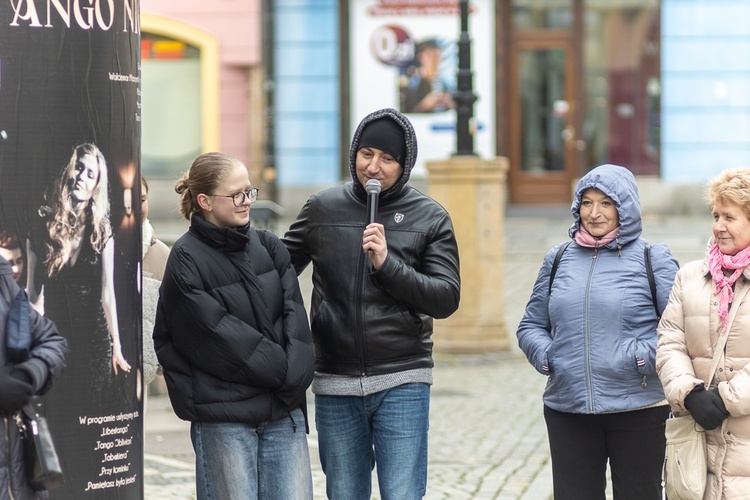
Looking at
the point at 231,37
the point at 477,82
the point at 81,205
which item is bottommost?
the point at 81,205

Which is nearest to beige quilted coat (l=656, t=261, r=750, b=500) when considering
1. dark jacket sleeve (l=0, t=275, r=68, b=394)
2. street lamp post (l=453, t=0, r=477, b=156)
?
dark jacket sleeve (l=0, t=275, r=68, b=394)

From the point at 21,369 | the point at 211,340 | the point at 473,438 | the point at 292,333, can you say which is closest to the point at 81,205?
the point at 211,340

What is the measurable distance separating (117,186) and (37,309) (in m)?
0.50

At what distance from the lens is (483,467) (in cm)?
786

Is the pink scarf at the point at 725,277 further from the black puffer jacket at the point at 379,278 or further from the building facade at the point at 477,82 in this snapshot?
the building facade at the point at 477,82

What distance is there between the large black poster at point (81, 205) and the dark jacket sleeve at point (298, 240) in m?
0.67

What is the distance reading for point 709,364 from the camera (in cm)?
474

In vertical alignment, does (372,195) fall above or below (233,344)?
above

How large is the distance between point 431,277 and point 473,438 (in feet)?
12.6

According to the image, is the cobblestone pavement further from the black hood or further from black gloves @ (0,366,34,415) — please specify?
black gloves @ (0,366,34,415)

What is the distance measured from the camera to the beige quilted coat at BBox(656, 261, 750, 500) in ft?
15.3

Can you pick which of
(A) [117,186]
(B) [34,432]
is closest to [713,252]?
(A) [117,186]

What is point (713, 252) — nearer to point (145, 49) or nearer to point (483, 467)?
point (483, 467)

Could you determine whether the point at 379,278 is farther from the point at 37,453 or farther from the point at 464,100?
the point at 464,100
